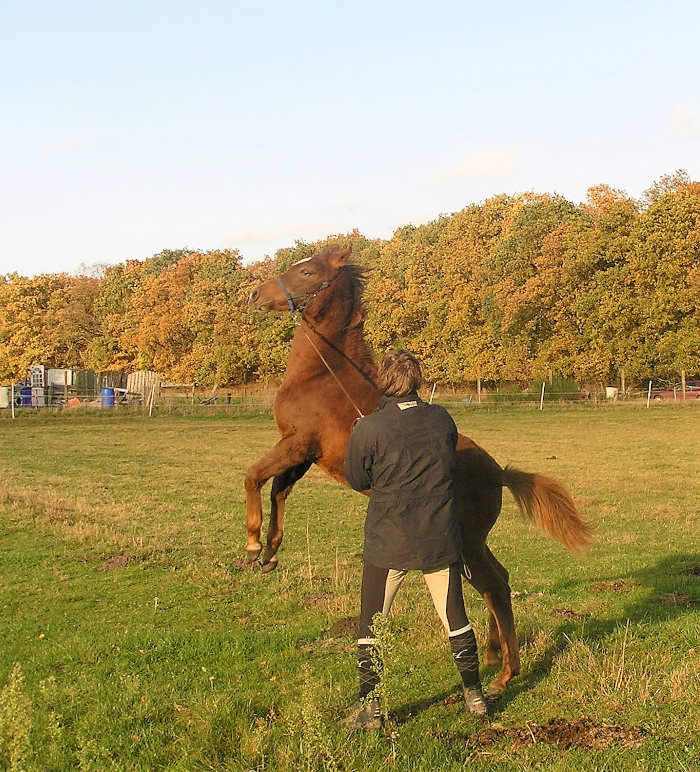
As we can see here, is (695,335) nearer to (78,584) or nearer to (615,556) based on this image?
(615,556)

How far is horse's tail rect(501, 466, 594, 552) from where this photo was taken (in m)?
6.47

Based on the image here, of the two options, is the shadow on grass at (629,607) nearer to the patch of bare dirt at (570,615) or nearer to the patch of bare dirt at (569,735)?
the patch of bare dirt at (570,615)

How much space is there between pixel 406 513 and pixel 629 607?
4440 mm

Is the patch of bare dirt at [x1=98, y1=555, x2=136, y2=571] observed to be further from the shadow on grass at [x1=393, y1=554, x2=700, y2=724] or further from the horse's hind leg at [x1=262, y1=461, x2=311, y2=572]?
the shadow on grass at [x1=393, y1=554, x2=700, y2=724]

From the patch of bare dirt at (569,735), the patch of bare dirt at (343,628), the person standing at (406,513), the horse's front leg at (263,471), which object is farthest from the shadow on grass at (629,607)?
the horse's front leg at (263,471)

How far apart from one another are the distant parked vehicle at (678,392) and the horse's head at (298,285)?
49.0m

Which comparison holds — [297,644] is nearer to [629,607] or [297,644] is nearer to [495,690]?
[495,690]

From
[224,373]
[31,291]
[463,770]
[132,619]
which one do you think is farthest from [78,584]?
[31,291]

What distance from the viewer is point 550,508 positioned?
21.3 ft

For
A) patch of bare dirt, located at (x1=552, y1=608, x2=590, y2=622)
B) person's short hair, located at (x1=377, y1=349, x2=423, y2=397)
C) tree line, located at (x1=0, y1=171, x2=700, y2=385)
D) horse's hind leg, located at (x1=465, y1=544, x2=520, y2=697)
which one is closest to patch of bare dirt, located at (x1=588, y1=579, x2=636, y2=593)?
patch of bare dirt, located at (x1=552, y1=608, x2=590, y2=622)

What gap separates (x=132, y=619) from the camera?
27.5ft

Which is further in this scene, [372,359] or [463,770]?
[372,359]

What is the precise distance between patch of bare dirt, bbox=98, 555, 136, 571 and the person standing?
6531 millimetres

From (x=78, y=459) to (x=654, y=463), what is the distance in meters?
17.6
